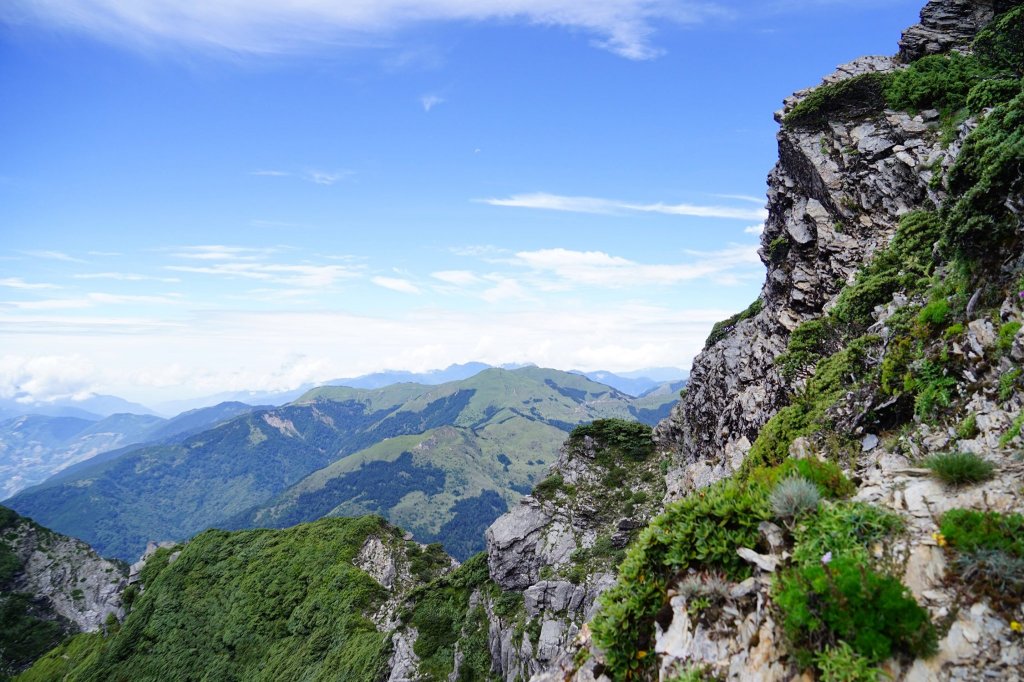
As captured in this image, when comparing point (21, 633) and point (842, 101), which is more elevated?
point (842, 101)

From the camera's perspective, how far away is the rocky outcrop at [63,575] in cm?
10719

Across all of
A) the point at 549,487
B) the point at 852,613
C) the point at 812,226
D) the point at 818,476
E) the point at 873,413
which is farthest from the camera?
the point at 549,487

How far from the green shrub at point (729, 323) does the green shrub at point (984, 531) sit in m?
38.8

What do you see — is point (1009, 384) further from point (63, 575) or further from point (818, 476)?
point (63, 575)

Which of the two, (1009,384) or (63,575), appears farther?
(63,575)

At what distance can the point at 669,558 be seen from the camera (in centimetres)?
1025

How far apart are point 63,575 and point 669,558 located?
161 meters

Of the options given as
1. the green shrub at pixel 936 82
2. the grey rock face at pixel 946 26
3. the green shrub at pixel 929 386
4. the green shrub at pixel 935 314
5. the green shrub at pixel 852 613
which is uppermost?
the grey rock face at pixel 946 26

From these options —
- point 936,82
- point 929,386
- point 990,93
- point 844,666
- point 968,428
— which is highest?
point 936,82

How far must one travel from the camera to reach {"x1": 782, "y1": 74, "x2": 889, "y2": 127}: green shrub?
103 feet

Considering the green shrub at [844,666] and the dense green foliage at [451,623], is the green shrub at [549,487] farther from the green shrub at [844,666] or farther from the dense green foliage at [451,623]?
the green shrub at [844,666]

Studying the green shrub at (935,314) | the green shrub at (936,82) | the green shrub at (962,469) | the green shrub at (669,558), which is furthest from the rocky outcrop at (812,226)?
the green shrub at (962,469)

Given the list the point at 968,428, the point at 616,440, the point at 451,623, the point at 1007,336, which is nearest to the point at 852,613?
the point at 968,428

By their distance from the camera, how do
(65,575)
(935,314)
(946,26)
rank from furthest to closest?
(65,575) → (946,26) → (935,314)
